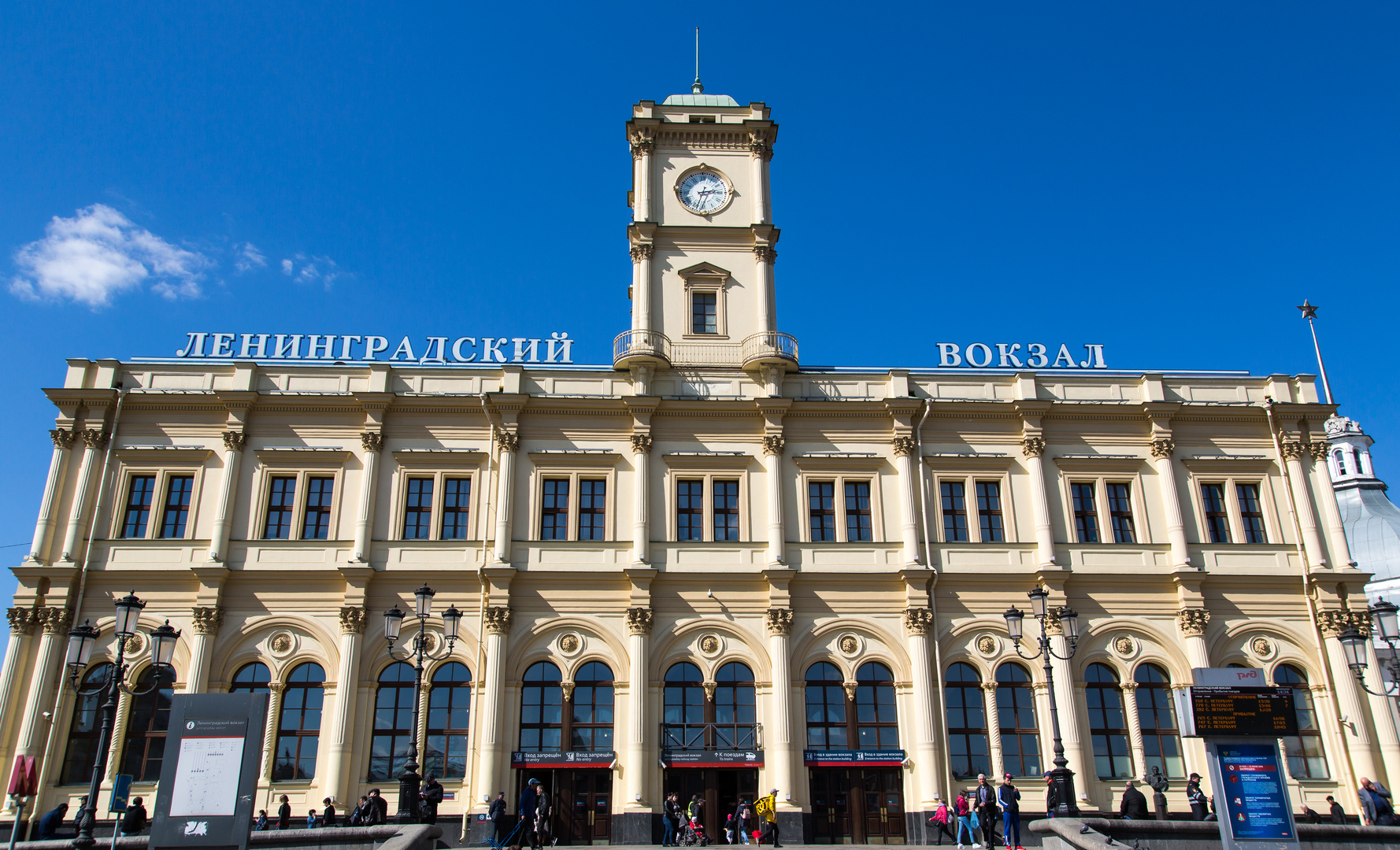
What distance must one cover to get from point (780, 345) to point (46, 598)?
2487cm

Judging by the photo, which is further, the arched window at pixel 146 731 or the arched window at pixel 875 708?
the arched window at pixel 875 708

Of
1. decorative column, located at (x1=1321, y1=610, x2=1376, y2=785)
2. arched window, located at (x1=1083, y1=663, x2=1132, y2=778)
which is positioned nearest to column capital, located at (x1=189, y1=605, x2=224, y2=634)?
arched window, located at (x1=1083, y1=663, x2=1132, y2=778)

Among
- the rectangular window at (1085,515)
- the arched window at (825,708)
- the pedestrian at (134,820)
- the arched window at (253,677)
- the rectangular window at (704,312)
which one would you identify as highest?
the rectangular window at (704,312)

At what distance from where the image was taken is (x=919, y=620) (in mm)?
31062

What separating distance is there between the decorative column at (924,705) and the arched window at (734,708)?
503cm

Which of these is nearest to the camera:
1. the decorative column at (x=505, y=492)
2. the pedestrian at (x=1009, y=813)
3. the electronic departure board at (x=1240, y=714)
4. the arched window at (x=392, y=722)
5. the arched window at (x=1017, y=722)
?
the electronic departure board at (x=1240, y=714)

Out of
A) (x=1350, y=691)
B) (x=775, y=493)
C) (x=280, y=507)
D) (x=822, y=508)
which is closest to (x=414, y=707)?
(x=280, y=507)

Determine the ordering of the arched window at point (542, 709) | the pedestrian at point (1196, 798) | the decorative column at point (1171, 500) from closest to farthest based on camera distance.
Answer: the pedestrian at point (1196, 798), the arched window at point (542, 709), the decorative column at point (1171, 500)

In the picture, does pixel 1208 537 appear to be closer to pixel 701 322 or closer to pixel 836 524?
pixel 836 524

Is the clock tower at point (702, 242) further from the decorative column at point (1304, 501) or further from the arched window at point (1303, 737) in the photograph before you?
the arched window at point (1303, 737)

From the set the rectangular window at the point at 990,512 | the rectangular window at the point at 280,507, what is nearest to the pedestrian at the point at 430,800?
the rectangular window at the point at 280,507

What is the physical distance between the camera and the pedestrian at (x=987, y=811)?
2538 cm

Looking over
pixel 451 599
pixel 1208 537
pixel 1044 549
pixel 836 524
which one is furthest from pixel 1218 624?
pixel 451 599

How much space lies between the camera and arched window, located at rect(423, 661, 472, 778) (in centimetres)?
2928
